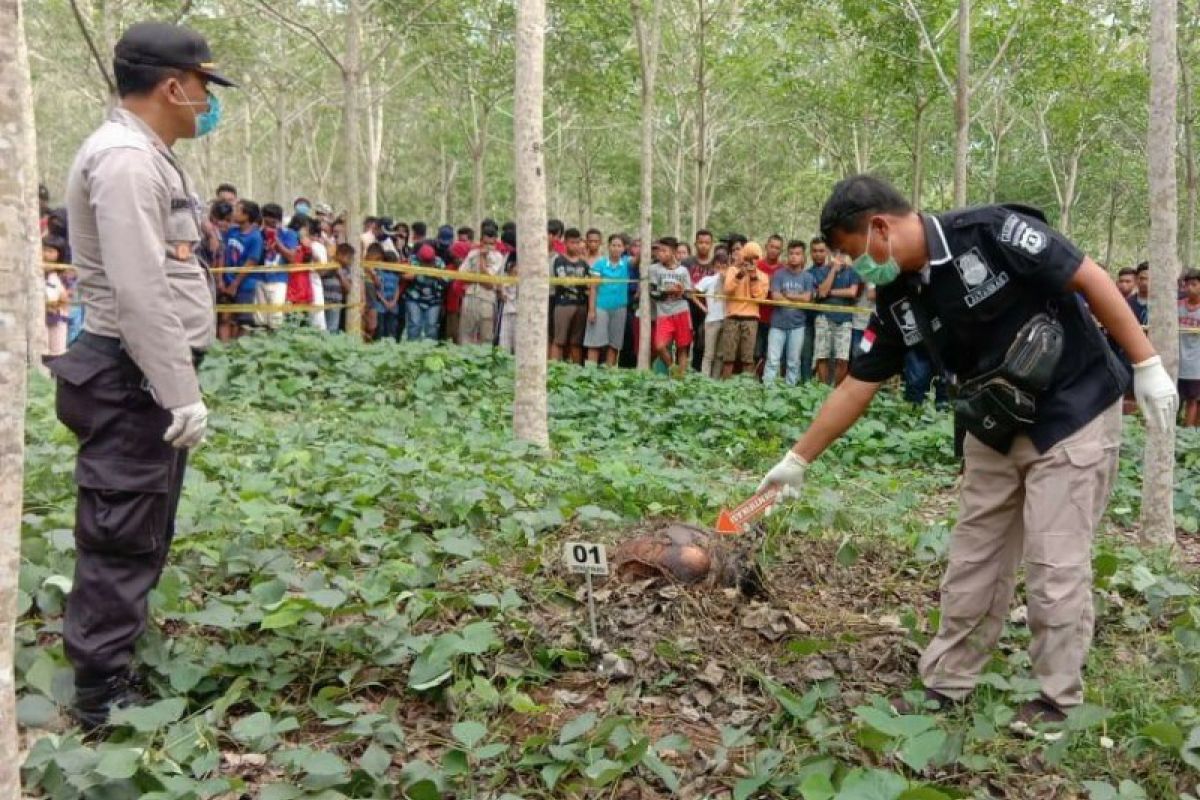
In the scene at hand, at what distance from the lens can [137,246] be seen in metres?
2.67

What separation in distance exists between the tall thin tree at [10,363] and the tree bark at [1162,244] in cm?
486

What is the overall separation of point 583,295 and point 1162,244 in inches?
293

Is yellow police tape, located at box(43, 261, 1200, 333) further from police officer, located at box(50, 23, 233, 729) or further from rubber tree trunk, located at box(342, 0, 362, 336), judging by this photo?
police officer, located at box(50, 23, 233, 729)

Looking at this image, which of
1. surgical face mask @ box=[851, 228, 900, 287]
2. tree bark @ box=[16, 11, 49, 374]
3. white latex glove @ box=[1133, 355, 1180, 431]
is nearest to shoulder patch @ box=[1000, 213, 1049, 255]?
surgical face mask @ box=[851, 228, 900, 287]

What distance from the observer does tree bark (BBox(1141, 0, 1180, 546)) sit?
5160 mm

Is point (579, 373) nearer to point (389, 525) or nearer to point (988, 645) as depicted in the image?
point (389, 525)

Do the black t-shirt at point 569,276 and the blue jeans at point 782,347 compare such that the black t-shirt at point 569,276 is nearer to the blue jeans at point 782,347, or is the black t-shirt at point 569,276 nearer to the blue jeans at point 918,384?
the blue jeans at point 782,347

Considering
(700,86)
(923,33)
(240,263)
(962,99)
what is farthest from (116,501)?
(700,86)

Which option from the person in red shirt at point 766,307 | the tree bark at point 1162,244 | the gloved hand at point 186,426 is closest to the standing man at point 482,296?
the person in red shirt at point 766,307

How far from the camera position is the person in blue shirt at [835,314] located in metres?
11.1

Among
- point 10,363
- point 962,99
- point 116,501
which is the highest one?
point 962,99

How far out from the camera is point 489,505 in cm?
465

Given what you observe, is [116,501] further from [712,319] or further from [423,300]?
[423,300]

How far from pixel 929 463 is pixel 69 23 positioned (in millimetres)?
18450
